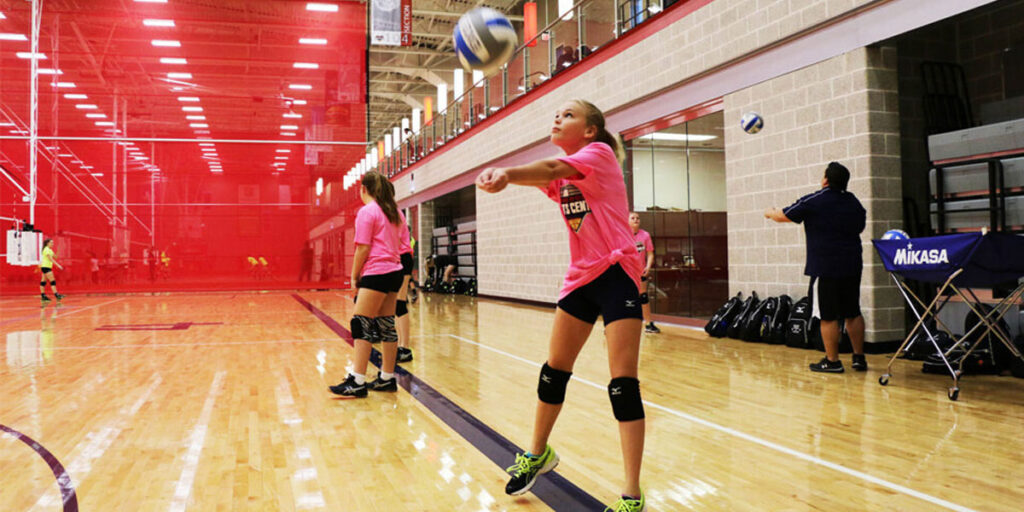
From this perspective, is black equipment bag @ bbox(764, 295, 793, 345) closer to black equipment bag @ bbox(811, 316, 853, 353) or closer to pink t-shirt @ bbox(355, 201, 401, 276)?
black equipment bag @ bbox(811, 316, 853, 353)

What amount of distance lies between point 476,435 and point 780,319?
457 centimetres

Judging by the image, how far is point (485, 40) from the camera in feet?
16.8

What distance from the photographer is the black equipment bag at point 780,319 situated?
6859mm

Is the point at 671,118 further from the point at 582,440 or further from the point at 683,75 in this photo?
the point at 582,440

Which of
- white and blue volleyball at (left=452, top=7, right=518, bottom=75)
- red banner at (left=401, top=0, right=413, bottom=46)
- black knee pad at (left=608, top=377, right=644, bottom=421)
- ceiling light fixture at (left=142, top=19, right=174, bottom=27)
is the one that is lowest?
black knee pad at (left=608, top=377, right=644, bottom=421)

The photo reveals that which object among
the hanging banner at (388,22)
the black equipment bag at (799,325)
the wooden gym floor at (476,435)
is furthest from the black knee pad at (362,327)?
the hanging banner at (388,22)

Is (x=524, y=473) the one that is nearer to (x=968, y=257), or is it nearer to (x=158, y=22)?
(x=968, y=257)

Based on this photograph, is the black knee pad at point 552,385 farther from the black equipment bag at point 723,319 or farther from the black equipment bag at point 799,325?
the black equipment bag at point 723,319

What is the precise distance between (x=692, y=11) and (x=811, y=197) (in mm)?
4265

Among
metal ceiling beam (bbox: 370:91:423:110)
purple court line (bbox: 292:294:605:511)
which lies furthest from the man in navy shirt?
metal ceiling beam (bbox: 370:91:423:110)

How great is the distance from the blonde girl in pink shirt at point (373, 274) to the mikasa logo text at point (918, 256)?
3.48m

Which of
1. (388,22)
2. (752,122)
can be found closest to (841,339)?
(752,122)

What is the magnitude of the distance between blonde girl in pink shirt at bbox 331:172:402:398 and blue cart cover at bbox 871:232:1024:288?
11.6 feet

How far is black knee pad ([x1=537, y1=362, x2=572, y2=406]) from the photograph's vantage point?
2492 millimetres
